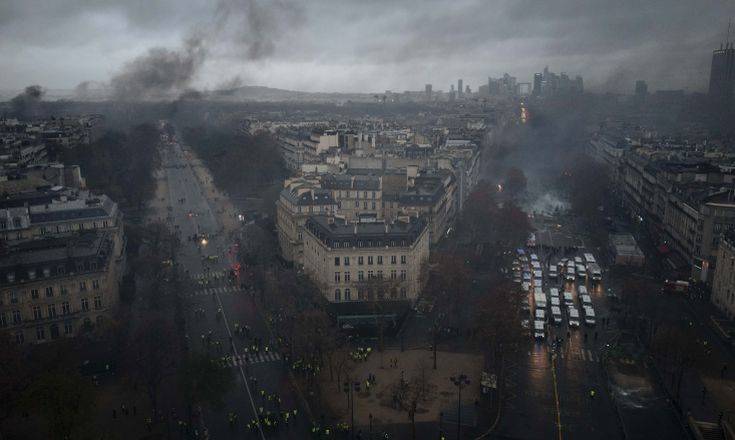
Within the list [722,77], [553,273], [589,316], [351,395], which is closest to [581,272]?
[553,273]

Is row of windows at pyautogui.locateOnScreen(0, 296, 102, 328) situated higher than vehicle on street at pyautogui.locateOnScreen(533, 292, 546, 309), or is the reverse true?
row of windows at pyautogui.locateOnScreen(0, 296, 102, 328)

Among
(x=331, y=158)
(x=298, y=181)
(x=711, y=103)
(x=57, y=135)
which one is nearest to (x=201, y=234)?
(x=298, y=181)

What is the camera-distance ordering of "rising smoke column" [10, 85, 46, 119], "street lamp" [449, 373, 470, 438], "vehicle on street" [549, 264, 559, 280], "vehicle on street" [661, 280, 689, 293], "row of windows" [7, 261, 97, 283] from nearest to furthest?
"street lamp" [449, 373, 470, 438] < "row of windows" [7, 261, 97, 283] < "vehicle on street" [661, 280, 689, 293] < "vehicle on street" [549, 264, 559, 280] < "rising smoke column" [10, 85, 46, 119]

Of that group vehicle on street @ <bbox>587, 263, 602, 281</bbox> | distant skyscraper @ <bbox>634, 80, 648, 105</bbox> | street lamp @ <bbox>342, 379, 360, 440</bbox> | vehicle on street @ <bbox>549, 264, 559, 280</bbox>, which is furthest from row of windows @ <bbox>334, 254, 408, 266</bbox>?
distant skyscraper @ <bbox>634, 80, 648, 105</bbox>

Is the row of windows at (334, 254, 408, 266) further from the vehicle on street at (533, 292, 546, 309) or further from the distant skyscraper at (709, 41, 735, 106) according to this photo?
the distant skyscraper at (709, 41, 735, 106)

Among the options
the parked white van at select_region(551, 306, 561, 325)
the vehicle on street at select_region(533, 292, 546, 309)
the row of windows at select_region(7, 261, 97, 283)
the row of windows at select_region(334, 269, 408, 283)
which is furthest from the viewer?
the row of windows at select_region(334, 269, 408, 283)

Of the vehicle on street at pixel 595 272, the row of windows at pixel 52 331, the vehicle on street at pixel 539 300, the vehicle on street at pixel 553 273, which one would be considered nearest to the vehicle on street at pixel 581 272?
the vehicle on street at pixel 595 272

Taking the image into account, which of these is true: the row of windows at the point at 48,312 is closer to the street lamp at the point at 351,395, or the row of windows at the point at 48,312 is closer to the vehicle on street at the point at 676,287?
the street lamp at the point at 351,395
